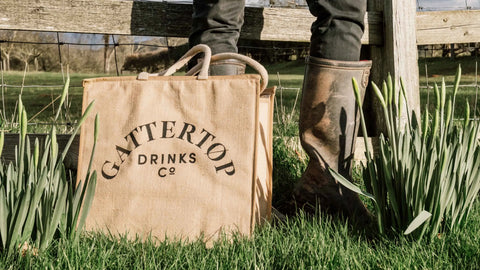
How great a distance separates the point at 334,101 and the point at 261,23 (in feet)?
2.33

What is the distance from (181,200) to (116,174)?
0.23 meters

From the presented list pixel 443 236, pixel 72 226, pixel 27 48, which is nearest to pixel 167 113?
pixel 72 226

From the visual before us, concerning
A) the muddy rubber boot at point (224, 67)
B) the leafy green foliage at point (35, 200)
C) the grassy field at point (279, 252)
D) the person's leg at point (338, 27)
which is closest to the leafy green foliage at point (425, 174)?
the grassy field at point (279, 252)

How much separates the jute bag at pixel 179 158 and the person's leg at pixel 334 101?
0.23 metres

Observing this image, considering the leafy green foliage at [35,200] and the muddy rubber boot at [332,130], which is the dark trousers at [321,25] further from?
the leafy green foliage at [35,200]

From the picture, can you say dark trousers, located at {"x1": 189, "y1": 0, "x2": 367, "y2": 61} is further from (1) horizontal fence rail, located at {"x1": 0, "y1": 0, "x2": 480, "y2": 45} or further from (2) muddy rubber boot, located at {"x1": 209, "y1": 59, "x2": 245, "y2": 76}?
(1) horizontal fence rail, located at {"x1": 0, "y1": 0, "x2": 480, "y2": 45}

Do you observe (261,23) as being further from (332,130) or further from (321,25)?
(332,130)

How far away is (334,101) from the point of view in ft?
5.50

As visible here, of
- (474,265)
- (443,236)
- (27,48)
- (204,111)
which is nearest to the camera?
(474,265)

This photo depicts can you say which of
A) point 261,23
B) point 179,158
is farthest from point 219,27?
point 179,158

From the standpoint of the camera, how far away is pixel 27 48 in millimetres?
23359

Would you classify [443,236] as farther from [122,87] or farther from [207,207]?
[122,87]

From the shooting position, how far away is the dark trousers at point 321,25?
5.46ft

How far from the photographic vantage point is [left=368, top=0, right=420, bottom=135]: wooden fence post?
221cm
